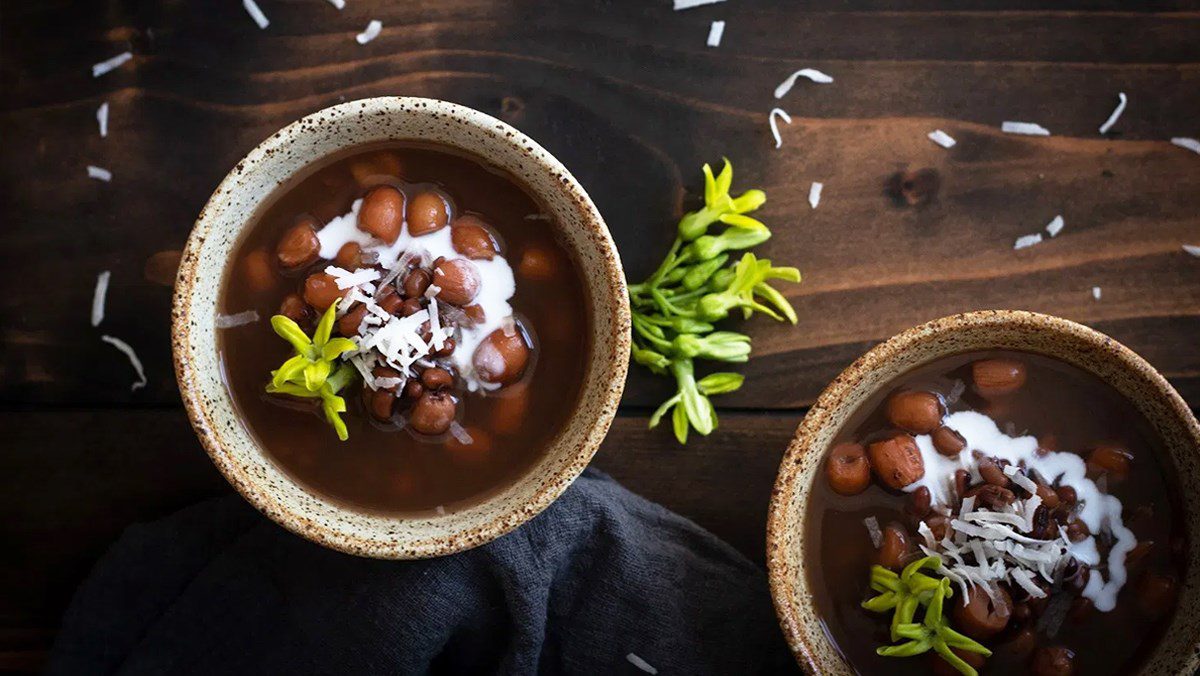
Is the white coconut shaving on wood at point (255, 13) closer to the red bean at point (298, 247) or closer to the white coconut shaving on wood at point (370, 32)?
the white coconut shaving on wood at point (370, 32)

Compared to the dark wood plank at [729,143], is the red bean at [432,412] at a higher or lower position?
lower

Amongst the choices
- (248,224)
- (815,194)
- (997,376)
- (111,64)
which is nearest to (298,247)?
(248,224)

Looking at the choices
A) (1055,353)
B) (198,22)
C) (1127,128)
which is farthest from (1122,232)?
(198,22)

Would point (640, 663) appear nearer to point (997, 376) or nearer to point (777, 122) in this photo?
point (997, 376)

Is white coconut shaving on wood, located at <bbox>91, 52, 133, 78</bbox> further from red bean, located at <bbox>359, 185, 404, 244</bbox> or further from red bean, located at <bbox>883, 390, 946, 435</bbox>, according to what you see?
red bean, located at <bbox>883, 390, 946, 435</bbox>

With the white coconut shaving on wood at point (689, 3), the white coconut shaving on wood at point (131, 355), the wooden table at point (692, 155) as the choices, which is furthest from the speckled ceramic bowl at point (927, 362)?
the white coconut shaving on wood at point (131, 355)
